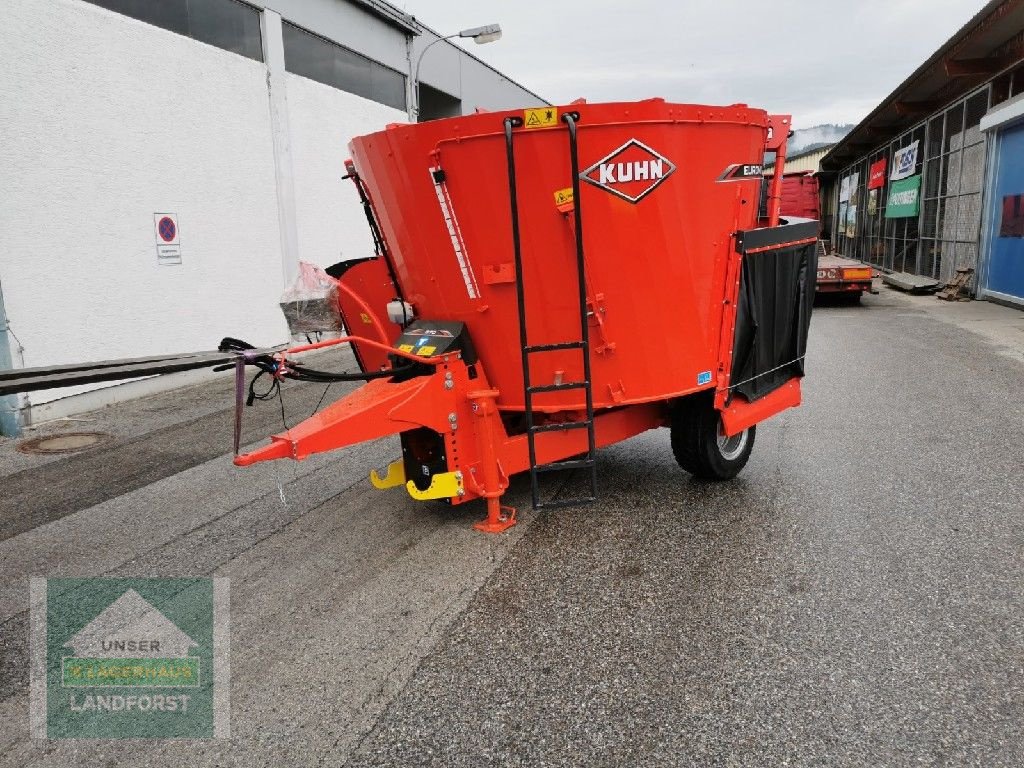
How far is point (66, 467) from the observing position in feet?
20.4

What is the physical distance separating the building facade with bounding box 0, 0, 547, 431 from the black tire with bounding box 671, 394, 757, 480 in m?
6.47

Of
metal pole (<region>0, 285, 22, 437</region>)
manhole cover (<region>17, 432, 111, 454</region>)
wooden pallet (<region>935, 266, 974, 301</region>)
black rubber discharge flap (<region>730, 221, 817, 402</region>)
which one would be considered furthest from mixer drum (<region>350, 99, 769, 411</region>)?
wooden pallet (<region>935, 266, 974, 301</region>)

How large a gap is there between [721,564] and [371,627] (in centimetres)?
183

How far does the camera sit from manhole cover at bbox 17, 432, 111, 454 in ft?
22.3

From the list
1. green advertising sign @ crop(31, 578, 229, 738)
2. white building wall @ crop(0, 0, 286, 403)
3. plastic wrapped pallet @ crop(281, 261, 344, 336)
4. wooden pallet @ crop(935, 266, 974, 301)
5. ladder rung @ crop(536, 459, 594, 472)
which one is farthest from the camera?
wooden pallet @ crop(935, 266, 974, 301)

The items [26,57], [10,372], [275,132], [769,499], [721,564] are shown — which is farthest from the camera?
[275,132]

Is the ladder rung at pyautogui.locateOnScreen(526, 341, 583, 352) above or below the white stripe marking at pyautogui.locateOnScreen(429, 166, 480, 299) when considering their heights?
below

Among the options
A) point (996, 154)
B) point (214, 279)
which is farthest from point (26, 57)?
point (996, 154)

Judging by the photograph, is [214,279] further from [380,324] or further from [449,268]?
[449,268]

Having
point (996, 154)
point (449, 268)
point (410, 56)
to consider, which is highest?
point (410, 56)

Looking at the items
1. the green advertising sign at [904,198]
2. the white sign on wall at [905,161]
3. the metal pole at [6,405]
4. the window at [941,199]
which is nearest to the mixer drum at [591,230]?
the metal pole at [6,405]

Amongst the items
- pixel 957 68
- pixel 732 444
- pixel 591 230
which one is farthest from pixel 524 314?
pixel 957 68

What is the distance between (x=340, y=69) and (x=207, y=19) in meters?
4.03

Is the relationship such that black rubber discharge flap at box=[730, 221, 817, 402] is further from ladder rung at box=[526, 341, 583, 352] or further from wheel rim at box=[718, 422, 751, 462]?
ladder rung at box=[526, 341, 583, 352]
